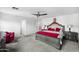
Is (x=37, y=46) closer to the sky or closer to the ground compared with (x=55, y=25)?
closer to the ground

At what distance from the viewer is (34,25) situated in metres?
1.94

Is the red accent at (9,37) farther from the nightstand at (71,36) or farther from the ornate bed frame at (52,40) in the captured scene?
the nightstand at (71,36)

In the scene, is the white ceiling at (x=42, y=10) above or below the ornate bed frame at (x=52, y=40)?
above

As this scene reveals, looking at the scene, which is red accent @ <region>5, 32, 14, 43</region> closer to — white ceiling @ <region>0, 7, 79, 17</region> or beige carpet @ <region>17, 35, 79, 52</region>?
beige carpet @ <region>17, 35, 79, 52</region>

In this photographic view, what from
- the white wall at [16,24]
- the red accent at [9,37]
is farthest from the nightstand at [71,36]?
the red accent at [9,37]

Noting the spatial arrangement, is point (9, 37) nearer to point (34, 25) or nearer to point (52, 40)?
point (34, 25)

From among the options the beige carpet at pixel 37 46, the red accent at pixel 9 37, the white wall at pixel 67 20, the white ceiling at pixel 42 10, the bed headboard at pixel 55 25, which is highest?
the white ceiling at pixel 42 10

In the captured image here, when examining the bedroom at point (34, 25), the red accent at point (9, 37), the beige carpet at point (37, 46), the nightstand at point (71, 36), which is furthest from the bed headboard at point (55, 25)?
the red accent at point (9, 37)

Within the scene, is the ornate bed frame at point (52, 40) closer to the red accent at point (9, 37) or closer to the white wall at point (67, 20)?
the white wall at point (67, 20)

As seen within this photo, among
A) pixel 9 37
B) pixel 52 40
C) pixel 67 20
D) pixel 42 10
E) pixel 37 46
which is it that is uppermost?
pixel 42 10

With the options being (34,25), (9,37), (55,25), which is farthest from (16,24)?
(55,25)

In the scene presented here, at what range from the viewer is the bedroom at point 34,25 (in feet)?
5.81
